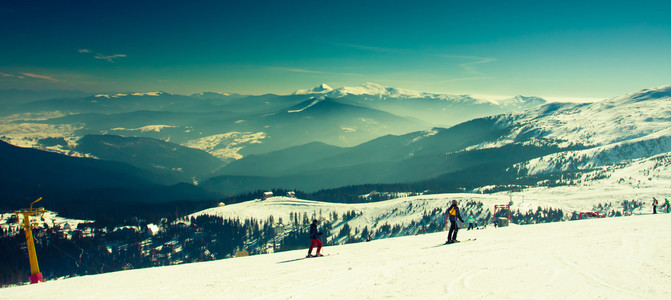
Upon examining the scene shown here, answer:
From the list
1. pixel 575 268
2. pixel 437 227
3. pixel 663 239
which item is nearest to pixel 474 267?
pixel 575 268

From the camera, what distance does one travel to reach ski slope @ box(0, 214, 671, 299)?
1409cm

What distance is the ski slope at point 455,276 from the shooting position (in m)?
14.1

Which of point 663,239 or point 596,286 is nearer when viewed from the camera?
point 596,286

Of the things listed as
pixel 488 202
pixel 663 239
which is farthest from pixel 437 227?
pixel 663 239

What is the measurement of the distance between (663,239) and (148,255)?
183565mm

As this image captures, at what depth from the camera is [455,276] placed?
16.6 metres

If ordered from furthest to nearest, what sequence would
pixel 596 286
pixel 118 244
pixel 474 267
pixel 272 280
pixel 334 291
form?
1. pixel 118 244
2. pixel 272 280
3. pixel 474 267
4. pixel 334 291
5. pixel 596 286

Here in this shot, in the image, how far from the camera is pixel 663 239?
2256cm

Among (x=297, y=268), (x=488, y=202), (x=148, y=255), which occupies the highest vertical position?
(x=297, y=268)

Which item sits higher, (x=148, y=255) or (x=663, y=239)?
(x=663, y=239)

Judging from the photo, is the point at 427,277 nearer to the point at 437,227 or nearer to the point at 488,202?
the point at 437,227

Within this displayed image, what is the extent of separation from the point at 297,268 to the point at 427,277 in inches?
342

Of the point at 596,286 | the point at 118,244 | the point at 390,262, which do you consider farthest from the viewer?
the point at 118,244

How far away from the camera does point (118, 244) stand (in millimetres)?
182000
